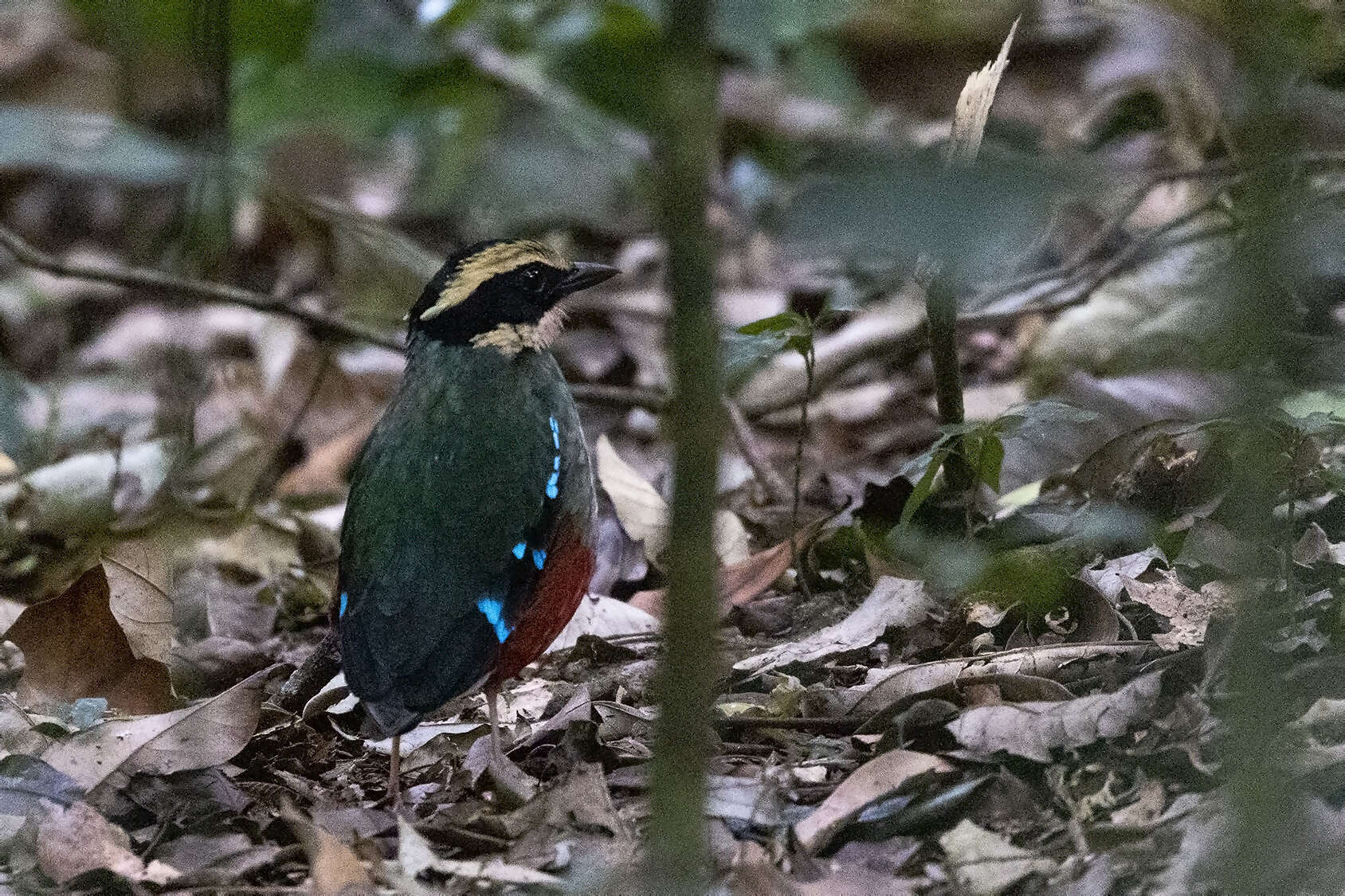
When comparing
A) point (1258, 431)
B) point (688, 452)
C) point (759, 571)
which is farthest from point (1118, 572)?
point (688, 452)

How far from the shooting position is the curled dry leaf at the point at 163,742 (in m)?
3.91

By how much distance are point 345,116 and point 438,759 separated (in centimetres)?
515

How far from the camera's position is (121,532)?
6.33 m

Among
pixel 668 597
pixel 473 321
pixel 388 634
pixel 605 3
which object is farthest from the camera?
pixel 605 3

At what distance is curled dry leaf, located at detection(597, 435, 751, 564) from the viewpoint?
5.38m

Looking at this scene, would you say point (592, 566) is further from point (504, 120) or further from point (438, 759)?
point (504, 120)

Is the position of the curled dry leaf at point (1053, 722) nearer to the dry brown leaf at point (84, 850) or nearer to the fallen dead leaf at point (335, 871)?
the fallen dead leaf at point (335, 871)

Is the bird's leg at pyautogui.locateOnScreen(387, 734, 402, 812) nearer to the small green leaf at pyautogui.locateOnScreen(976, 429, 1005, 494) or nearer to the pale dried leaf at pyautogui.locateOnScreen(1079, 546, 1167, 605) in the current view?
the small green leaf at pyautogui.locateOnScreen(976, 429, 1005, 494)

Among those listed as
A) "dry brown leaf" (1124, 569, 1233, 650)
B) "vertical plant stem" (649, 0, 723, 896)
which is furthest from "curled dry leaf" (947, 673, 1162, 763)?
"vertical plant stem" (649, 0, 723, 896)

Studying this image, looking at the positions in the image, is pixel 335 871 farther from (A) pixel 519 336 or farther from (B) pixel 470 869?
(A) pixel 519 336

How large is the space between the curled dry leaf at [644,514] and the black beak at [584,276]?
0.73 m

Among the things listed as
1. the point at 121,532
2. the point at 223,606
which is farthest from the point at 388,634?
the point at 121,532

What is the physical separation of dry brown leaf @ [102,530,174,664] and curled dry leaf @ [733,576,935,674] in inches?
61.8

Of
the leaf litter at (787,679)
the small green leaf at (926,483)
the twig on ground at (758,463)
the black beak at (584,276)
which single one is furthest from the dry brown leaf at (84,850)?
the twig on ground at (758,463)
